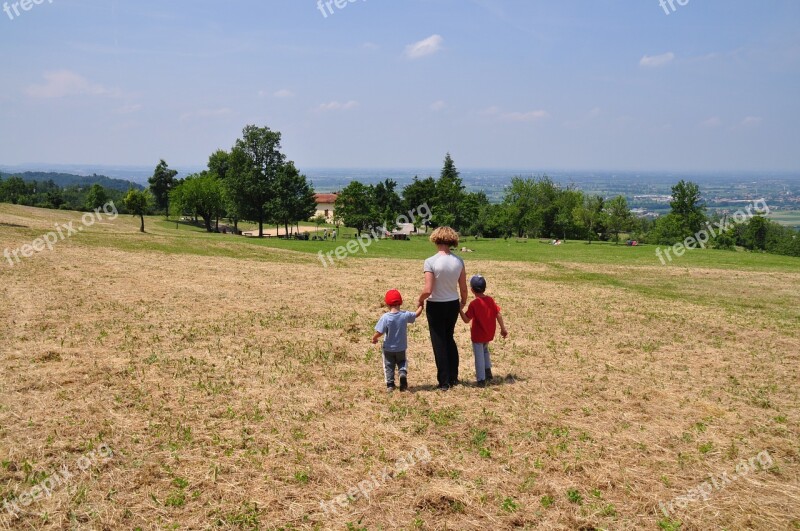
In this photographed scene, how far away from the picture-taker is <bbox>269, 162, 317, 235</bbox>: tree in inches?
2557

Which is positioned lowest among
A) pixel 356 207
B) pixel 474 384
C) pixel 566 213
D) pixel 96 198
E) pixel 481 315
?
pixel 474 384

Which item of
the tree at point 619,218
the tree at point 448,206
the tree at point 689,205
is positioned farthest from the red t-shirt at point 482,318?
the tree at point 689,205

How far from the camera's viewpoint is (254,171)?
66.6 metres

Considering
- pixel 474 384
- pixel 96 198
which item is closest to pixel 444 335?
pixel 474 384

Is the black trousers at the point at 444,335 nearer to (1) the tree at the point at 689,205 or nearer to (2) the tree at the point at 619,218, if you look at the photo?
(2) the tree at the point at 619,218

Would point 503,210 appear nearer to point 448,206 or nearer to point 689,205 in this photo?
point 448,206

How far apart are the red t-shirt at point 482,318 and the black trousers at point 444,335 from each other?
39 cm

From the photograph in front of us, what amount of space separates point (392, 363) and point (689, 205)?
3639 inches

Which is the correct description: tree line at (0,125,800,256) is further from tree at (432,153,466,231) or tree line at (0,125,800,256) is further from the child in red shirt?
the child in red shirt

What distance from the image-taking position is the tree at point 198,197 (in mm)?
71938

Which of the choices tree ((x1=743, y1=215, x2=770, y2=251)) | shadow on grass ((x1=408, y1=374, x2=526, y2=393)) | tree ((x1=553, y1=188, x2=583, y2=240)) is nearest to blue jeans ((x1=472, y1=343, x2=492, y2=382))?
shadow on grass ((x1=408, y1=374, x2=526, y2=393))

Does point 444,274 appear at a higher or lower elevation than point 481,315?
higher

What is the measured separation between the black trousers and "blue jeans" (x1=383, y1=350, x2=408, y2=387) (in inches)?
21.6

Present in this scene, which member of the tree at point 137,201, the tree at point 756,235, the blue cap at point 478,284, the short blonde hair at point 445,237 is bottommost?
the tree at point 756,235
